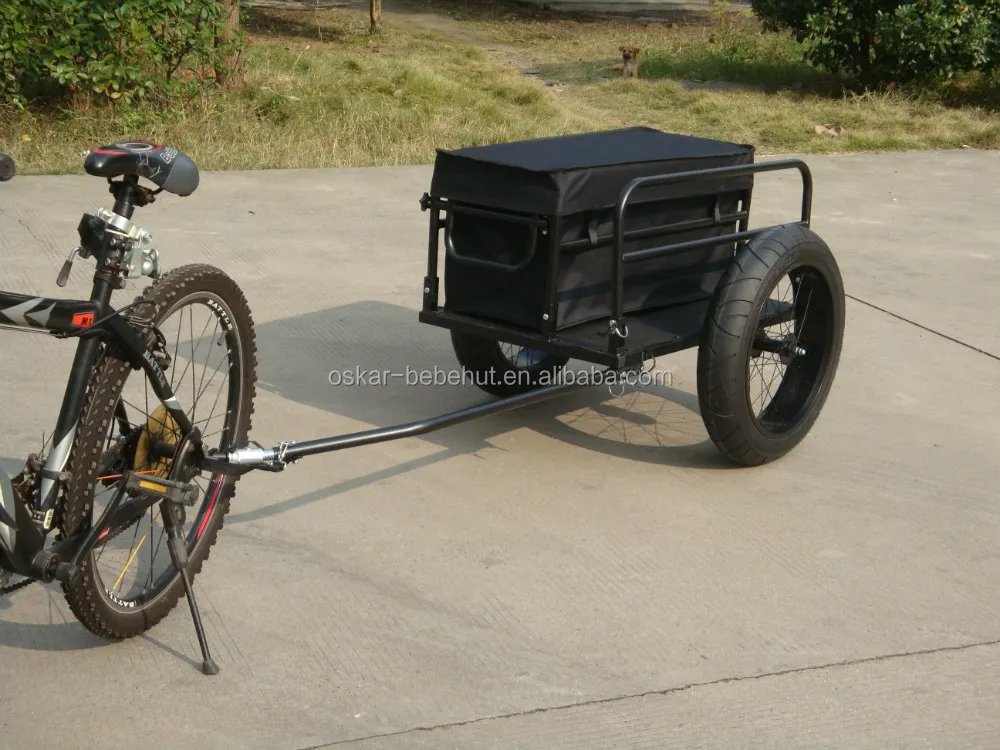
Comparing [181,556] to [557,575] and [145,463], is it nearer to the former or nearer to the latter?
[145,463]

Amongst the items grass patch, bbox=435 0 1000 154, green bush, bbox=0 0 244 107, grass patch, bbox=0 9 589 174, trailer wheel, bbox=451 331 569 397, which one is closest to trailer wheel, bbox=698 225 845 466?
trailer wheel, bbox=451 331 569 397

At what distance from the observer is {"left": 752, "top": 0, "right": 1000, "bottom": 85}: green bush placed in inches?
459

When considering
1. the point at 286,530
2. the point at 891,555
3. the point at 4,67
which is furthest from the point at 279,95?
the point at 891,555

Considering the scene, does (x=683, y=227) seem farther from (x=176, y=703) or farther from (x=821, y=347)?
(x=176, y=703)

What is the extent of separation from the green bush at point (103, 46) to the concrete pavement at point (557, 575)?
3506 millimetres

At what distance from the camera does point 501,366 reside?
496cm

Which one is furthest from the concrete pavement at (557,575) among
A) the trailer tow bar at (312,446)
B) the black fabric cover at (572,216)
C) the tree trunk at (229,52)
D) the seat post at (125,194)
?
the tree trunk at (229,52)

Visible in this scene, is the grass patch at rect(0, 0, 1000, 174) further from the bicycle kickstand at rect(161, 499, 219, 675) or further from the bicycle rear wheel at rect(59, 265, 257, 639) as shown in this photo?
the bicycle kickstand at rect(161, 499, 219, 675)

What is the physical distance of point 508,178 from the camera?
4074mm

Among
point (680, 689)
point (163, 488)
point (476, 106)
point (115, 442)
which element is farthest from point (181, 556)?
point (476, 106)

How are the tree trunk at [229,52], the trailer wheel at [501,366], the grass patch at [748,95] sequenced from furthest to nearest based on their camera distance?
the grass patch at [748,95]
the tree trunk at [229,52]
the trailer wheel at [501,366]

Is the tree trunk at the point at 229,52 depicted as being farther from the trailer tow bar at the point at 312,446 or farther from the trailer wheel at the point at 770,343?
the trailer tow bar at the point at 312,446

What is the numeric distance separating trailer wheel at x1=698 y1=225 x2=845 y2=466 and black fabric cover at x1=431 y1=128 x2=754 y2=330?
1.21 ft

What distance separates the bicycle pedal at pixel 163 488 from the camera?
3070 millimetres
